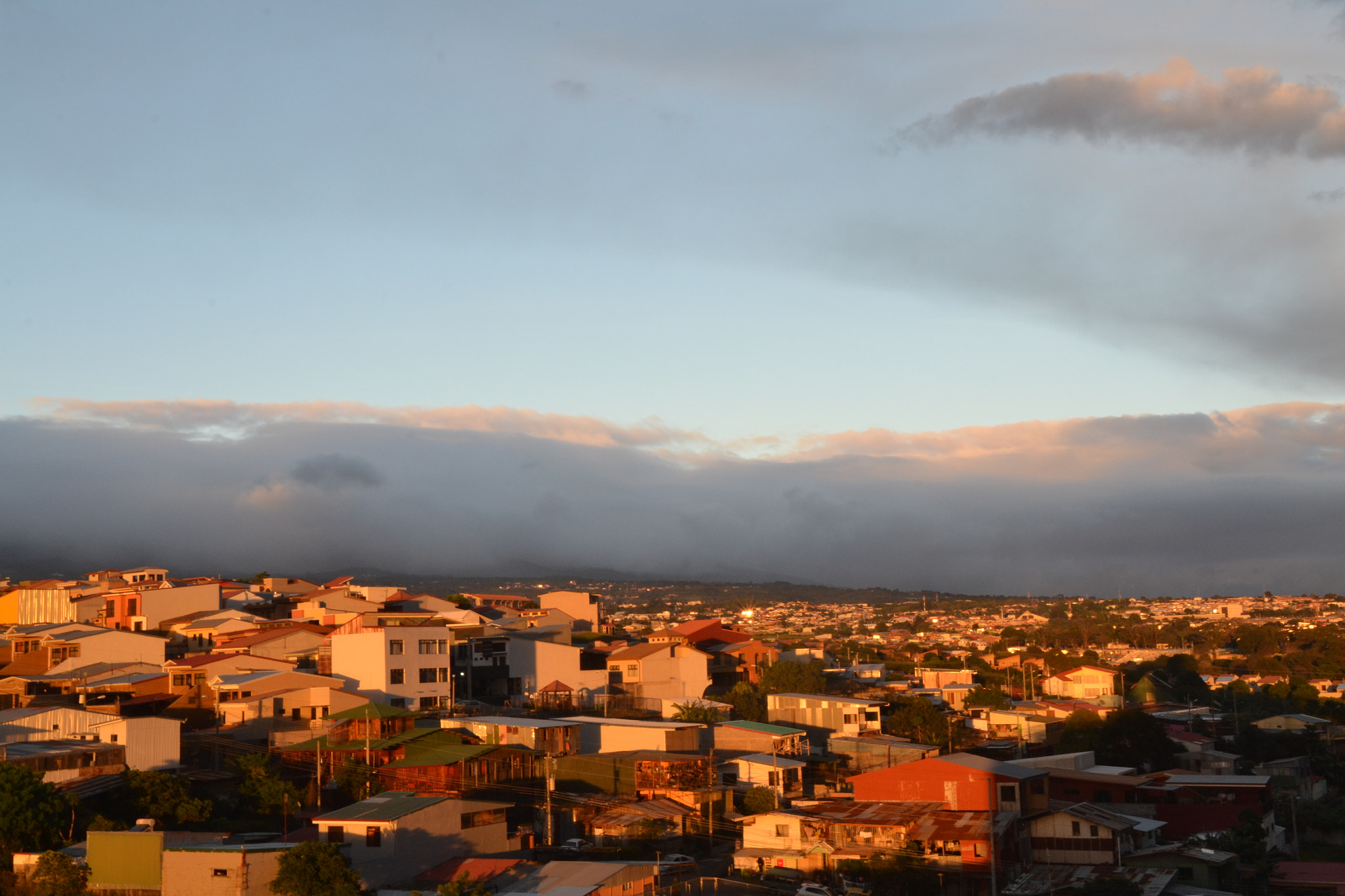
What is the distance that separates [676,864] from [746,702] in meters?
25.4

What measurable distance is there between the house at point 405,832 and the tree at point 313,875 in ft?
7.85

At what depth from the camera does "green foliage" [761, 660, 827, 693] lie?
61.0m

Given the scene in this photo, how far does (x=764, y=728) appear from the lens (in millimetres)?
48562

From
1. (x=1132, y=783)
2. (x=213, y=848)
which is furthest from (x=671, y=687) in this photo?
(x=213, y=848)

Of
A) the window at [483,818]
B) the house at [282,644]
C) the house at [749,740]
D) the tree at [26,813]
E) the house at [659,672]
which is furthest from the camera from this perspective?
the house at [659,672]

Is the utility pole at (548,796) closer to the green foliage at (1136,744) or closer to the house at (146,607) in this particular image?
the green foliage at (1136,744)

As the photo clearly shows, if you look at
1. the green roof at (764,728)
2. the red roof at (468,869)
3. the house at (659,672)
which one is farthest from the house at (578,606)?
the red roof at (468,869)

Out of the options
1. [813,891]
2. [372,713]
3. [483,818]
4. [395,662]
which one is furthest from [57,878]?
[395,662]

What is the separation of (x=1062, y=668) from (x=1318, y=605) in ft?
430

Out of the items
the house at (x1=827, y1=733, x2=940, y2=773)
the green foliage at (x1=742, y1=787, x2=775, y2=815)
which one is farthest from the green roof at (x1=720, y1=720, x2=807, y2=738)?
the green foliage at (x1=742, y1=787, x2=775, y2=815)

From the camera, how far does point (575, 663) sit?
59.7 metres

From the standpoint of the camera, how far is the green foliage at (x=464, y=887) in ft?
83.5

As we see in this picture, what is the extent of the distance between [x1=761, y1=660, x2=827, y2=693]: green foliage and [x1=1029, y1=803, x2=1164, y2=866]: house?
24340 millimetres

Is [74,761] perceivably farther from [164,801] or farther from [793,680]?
[793,680]
